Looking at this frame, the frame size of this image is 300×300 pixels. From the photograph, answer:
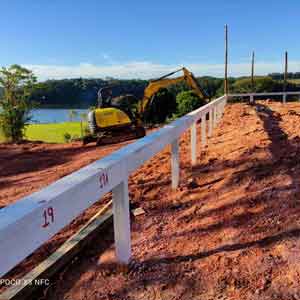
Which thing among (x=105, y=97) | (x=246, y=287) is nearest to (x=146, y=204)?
(x=246, y=287)

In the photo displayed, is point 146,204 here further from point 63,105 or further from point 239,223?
point 63,105

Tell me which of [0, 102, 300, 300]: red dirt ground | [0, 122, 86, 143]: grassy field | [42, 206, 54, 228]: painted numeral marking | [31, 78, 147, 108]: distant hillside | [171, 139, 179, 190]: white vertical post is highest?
[31, 78, 147, 108]: distant hillside

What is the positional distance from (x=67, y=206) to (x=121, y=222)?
82 cm

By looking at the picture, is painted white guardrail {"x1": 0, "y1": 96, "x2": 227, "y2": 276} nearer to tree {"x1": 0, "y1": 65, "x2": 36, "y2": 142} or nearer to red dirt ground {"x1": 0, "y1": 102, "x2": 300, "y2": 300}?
red dirt ground {"x1": 0, "y1": 102, "x2": 300, "y2": 300}

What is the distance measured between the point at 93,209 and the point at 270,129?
193 inches

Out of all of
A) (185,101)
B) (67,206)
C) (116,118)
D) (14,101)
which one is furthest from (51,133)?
(67,206)

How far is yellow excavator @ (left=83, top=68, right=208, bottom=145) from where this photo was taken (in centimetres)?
1356

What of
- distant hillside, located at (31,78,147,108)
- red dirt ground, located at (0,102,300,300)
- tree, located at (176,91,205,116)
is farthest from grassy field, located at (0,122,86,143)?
red dirt ground, located at (0,102,300,300)

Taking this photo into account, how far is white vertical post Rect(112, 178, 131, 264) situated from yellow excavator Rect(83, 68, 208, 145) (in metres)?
10.7

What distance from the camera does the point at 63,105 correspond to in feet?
268

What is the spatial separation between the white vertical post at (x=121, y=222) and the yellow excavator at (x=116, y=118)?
10.7 m

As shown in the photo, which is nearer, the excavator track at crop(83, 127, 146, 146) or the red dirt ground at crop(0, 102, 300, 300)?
the red dirt ground at crop(0, 102, 300, 300)

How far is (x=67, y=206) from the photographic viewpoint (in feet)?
6.87

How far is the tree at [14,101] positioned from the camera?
2422 cm
